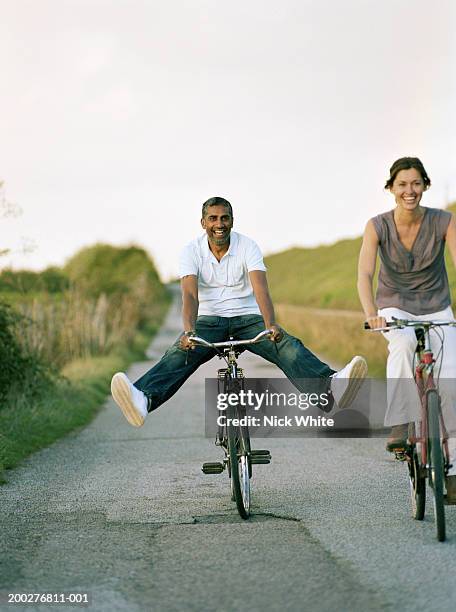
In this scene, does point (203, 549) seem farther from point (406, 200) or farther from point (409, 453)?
point (406, 200)

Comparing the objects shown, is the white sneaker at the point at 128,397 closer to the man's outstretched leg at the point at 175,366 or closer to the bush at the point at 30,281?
the man's outstretched leg at the point at 175,366

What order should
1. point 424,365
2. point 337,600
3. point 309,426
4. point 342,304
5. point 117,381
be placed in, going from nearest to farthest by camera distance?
point 337,600
point 424,365
point 117,381
point 309,426
point 342,304

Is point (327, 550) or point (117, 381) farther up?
point (117, 381)

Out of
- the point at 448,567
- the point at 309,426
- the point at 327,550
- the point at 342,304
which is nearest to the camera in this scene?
the point at 448,567

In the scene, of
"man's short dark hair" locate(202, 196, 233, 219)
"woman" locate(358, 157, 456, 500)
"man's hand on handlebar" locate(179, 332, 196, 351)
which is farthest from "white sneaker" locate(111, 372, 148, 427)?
"woman" locate(358, 157, 456, 500)

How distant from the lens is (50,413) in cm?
1309

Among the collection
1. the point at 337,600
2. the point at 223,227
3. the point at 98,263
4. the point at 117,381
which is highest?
the point at 98,263

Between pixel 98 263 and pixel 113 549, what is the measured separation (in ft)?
242

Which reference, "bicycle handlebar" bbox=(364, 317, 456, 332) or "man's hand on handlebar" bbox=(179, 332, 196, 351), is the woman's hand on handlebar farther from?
"man's hand on handlebar" bbox=(179, 332, 196, 351)

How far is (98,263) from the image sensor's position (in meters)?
79.1

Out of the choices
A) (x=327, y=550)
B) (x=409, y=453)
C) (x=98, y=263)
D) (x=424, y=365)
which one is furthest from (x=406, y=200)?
(x=98, y=263)

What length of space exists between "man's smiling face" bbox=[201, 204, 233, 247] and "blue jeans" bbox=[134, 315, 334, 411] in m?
0.56

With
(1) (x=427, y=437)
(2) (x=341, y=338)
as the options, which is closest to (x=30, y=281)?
(2) (x=341, y=338)

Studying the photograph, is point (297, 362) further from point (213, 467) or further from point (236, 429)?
point (213, 467)
